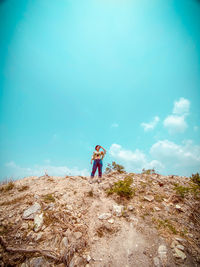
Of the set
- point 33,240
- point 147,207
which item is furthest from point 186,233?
point 33,240

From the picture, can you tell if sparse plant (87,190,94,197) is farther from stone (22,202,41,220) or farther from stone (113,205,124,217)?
stone (22,202,41,220)

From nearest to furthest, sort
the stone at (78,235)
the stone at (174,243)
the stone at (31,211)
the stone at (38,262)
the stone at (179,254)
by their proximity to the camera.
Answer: the stone at (38,262) < the stone at (179,254) < the stone at (174,243) < the stone at (78,235) < the stone at (31,211)

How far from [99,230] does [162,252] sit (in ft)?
6.98

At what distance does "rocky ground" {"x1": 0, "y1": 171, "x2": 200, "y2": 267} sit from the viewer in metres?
3.33

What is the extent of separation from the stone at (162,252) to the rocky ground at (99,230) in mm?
24

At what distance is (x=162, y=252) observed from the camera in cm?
347

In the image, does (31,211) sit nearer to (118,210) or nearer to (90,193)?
(90,193)

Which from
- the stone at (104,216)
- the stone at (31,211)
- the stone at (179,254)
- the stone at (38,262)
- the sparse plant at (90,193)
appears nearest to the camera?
the stone at (38,262)

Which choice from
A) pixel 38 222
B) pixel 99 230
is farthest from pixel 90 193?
pixel 38 222

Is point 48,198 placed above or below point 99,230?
above

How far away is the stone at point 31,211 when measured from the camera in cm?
428

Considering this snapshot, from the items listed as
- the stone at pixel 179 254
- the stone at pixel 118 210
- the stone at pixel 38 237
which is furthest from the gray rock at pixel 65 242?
the stone at pixel 179 254

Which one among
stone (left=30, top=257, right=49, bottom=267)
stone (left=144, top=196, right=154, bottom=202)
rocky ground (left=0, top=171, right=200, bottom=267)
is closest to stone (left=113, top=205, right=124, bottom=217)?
rocky ground (left=0, top=171, right=200, bottom=267)

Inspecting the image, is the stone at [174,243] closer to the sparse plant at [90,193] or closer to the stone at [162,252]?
the stone at [162,252]
